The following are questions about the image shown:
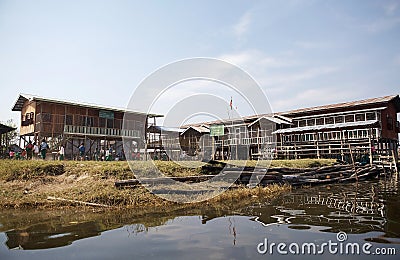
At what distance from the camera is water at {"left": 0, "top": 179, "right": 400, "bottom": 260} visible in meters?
5.11

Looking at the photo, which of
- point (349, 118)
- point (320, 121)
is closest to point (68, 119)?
point (320, 121)

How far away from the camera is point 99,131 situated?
2769cm

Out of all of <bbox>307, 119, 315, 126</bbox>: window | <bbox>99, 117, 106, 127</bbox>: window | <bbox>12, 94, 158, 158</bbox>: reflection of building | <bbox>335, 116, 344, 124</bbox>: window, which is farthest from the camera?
<bbox>307, 119, 315, 126</bbox>: window

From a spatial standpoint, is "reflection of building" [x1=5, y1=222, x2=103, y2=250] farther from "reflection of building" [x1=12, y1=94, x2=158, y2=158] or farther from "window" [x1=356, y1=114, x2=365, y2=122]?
"window" [x1=356, y1=114, x2=365, y2=122]

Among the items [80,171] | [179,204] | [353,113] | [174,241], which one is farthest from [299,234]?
[353,113]

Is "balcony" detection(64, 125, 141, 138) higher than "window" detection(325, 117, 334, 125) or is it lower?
lower

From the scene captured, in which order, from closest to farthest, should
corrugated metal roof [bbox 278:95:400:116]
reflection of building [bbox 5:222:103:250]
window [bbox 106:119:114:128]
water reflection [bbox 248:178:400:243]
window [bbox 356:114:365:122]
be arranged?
reflection of building [bbox 5:222:103:250], water reflection [bbox 248:178:400:243], corrugated metal roof [bbox 278:95:400:116], window [bbox 356:114:365:122], window [bbox 106:119:114:128]

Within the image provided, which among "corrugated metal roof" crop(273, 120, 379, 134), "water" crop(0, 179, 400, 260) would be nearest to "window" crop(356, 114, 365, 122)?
"corrugated metal roof" crop(273, 120, 379, 134)

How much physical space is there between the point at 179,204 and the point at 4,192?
6.14m

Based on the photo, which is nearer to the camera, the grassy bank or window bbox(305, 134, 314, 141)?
the grassy bank

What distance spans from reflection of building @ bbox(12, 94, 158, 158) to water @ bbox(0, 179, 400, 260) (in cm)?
1878

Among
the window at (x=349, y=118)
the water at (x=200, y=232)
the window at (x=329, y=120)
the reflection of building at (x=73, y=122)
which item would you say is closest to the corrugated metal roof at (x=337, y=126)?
the window at (x=349, y=118)

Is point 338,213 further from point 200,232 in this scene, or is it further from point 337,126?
point 337,126

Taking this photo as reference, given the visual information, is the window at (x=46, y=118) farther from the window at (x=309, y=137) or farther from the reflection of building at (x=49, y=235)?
the window at (x=309, y=137)
